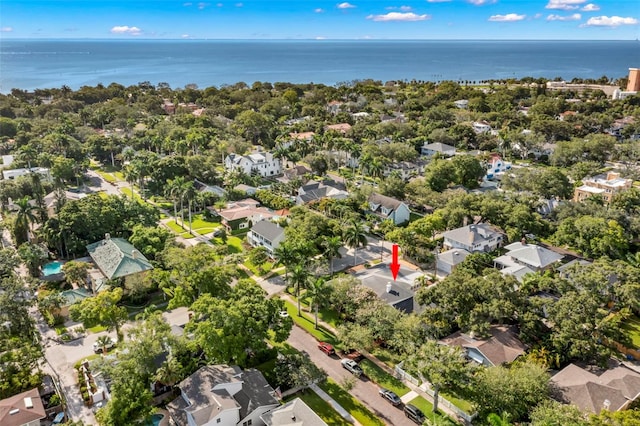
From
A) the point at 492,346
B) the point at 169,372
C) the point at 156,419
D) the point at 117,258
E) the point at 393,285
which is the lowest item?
the point at 156,419

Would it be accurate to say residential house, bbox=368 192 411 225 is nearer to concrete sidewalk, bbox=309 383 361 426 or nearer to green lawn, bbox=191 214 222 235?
green lawn, bbox=191 214 222 235

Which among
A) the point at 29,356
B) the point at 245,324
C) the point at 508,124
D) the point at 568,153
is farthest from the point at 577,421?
the point at 508,124

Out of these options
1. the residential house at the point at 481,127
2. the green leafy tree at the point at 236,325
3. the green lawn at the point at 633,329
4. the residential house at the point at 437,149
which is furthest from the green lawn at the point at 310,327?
the residential house at the point at 481,127

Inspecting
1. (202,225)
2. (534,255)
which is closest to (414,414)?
(534,255)

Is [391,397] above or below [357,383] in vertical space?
above

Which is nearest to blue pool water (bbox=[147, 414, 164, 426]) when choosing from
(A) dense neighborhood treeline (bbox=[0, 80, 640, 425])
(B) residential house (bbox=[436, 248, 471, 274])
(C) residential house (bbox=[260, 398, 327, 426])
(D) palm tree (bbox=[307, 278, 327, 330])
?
(A) dense neighborhood treeline (bbox=[0, 80, 640, 425])

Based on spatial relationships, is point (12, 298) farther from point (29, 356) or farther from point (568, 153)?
point (568, 153)

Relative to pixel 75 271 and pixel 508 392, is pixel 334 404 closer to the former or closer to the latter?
pixel 508 392
